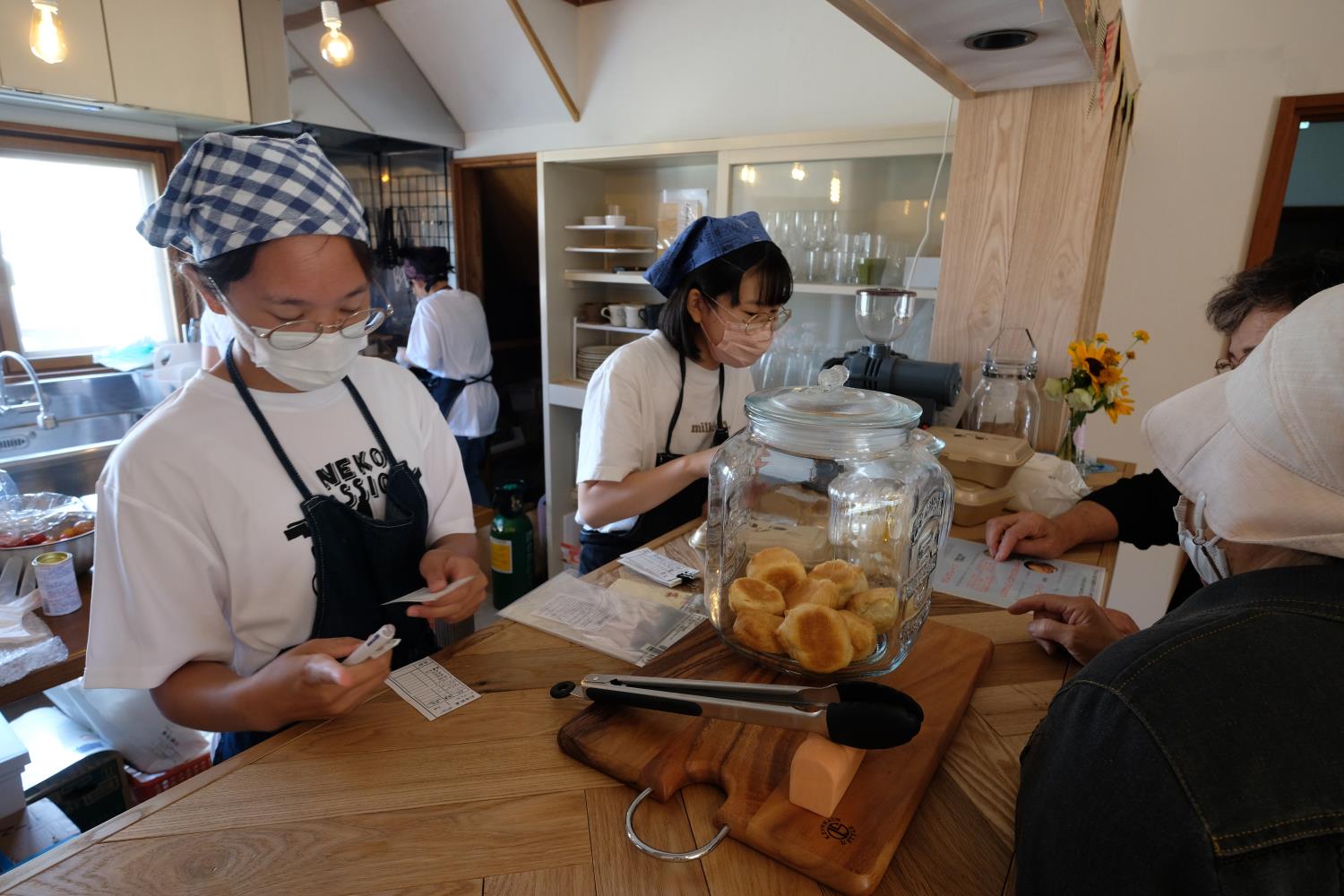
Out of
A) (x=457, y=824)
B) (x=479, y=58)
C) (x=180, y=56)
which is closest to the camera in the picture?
(x=457, y=824)

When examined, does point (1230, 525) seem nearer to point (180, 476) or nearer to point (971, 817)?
point (971, 817)

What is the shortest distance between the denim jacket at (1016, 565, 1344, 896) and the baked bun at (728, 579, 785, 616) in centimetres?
36

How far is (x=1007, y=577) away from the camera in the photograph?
4.43 feet

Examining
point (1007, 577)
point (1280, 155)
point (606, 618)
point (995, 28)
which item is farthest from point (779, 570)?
point (1280, 155)

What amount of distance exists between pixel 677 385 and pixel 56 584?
1462 mm

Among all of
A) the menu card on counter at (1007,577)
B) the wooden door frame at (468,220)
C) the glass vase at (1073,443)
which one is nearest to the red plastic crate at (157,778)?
the menu card on counter at (1007,577)

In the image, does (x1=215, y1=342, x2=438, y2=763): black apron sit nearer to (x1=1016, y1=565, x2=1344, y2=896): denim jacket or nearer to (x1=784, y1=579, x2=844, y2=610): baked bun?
(x1=784, y1=579, x2=844, y2=610): baked bun

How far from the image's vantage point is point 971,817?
28.7 inches

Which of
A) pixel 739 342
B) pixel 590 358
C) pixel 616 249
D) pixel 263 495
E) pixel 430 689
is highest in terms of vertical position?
pixel 616 249

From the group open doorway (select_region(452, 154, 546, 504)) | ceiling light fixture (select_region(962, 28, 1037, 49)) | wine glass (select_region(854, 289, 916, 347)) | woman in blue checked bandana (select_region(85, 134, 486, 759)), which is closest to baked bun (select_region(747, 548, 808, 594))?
woman in blue checked bandana (select_region(85, 134, 486, 759))

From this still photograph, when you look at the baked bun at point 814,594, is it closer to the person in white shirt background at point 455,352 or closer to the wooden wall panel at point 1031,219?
the wooden wall panel at point 1031,219

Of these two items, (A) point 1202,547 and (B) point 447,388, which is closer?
(A) point 1202,547

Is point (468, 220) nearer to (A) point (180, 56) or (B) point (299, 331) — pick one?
(A) point (180, 56)

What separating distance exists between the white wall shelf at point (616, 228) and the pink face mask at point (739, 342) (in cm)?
A: 196
